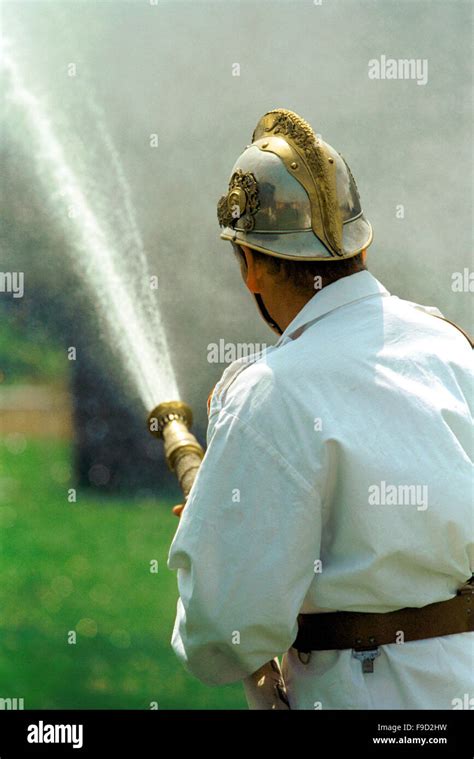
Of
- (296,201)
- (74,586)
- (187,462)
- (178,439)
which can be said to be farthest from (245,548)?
(74,586)

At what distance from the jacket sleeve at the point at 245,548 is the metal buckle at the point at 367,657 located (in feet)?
0.55

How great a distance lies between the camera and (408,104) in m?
6.03

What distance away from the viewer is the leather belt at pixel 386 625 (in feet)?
7.50

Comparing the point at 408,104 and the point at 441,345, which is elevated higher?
the point at 408,104

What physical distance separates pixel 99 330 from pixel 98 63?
249 centimetres

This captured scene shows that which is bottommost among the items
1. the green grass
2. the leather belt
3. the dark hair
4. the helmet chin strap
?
the green grass

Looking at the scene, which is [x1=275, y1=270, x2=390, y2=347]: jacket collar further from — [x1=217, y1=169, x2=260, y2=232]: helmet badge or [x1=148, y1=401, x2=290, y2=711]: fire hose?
[x1=148, y1=401, x2=290, y2=711]: fire hose

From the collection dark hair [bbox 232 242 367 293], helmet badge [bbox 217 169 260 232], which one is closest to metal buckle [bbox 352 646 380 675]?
dark hair [bbox 232 242 367 293]

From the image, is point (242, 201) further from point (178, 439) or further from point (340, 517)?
point (178, 439)

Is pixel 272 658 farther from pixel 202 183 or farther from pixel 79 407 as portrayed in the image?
pixel 79 407

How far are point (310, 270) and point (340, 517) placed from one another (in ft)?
2.14

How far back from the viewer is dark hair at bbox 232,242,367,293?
253cm

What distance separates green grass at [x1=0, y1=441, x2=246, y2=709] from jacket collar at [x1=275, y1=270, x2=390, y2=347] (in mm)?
3498
